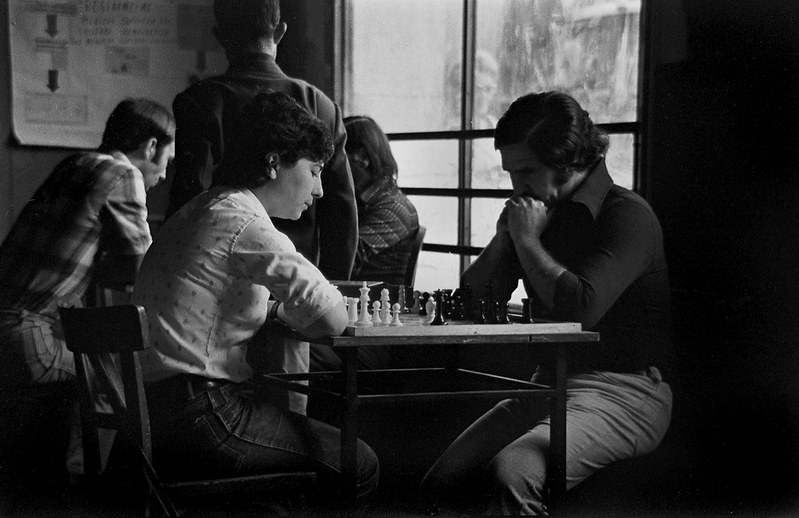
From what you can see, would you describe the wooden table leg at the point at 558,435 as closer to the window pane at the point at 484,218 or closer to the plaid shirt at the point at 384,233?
the window pane at the point at 484,218

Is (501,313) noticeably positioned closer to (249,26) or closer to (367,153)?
(367,153)

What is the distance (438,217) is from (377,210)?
190 mm

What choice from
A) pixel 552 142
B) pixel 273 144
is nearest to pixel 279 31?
pixel 273 144

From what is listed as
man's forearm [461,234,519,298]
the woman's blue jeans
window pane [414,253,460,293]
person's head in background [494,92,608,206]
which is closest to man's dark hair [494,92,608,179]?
person's head in background [494,92,608,206]

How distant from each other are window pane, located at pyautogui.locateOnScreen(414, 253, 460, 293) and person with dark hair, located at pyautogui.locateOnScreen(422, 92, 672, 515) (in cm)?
46

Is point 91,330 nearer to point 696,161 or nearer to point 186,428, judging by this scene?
point 186,428

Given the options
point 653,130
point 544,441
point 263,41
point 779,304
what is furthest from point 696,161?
point 263,41

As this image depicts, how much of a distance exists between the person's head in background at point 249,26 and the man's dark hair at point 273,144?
0.63m

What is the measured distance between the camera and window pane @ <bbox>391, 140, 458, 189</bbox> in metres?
3.05

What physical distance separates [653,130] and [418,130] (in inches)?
32.8

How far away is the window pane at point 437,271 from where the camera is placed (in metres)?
3.04

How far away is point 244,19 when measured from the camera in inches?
114

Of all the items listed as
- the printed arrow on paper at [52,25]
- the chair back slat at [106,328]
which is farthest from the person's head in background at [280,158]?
the printed arrow on paper at [52,25]

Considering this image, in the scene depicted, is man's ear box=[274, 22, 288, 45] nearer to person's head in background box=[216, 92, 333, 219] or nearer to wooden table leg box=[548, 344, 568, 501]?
person's head in background box=[216, 92, 333, 219]
